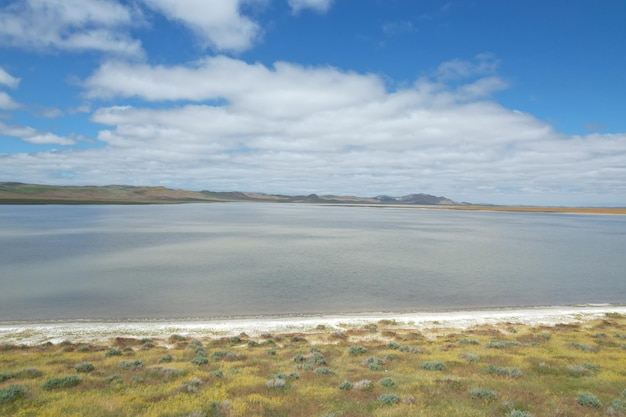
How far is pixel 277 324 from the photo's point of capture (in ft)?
94.0

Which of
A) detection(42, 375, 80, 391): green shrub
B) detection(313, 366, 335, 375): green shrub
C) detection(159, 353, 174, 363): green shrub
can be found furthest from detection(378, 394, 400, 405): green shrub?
detection(42, 375, 80, 391): green shrub

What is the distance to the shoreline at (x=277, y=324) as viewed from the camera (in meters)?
25.1

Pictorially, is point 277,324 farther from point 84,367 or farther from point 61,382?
point 61,382

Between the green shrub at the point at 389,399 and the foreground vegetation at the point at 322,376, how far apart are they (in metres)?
0.05

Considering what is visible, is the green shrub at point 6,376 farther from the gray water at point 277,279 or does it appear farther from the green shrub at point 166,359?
the gray water at point 277,279

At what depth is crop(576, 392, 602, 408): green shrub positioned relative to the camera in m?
12.3

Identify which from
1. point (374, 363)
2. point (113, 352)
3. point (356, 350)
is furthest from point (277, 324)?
point (374, 363)

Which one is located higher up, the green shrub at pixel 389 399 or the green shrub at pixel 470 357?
the green shrub at pixel 389 399

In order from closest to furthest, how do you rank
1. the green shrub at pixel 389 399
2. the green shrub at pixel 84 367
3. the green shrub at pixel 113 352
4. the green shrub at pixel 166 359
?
the green shrub at pixel 389 399, the green shrub at pixel 84 367, the green shrub at pixel 166 359, the green shrub at pixel 113 352

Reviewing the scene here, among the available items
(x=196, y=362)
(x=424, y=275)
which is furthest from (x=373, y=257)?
(x=196, y=362)

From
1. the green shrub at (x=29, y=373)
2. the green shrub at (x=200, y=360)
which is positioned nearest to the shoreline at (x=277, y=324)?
the green shrub at (x=200, y=360)

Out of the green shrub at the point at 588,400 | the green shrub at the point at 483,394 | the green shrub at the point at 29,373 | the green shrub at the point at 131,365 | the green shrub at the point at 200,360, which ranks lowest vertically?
the green shrub at the point at 200,360

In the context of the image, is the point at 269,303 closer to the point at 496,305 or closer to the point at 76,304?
the point at 76,304

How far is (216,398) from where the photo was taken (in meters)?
13.2
